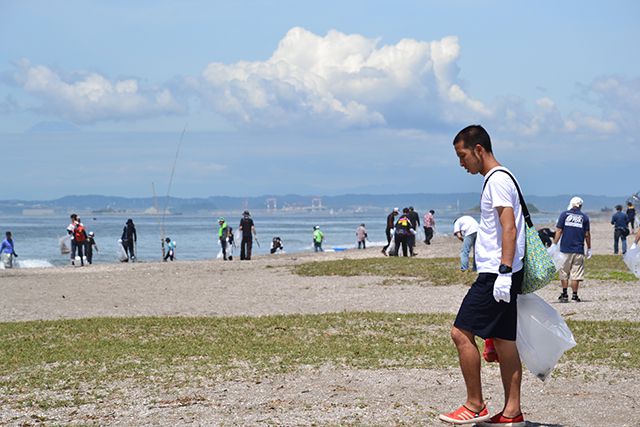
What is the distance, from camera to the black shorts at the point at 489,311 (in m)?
6.04

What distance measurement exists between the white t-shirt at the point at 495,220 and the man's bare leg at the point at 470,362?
44 cm

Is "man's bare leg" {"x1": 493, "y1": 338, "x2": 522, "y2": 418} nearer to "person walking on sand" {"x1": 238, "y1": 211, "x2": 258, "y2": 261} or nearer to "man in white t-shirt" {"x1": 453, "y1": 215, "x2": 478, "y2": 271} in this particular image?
"man in white t-shirt" {"x1": 453, "y1": 215, "x2": 478, "y2": 271}

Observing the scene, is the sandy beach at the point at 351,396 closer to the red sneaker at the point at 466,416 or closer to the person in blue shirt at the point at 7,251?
the red sneaker at the point at 466,416

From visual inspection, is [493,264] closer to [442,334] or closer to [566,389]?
[566,389]

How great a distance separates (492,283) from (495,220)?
0.40 metres

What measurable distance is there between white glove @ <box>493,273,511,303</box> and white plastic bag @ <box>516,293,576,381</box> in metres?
0.39

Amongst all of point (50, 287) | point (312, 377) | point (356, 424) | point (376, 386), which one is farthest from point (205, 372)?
point (50, 287)


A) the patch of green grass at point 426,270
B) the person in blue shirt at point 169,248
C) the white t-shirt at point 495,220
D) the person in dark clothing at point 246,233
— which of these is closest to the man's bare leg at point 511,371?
the white t-shirt at point 495,220

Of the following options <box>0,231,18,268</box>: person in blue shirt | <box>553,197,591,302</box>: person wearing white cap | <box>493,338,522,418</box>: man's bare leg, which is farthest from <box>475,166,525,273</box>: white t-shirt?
<box>0,231,18,268</box>: person in blue shirt

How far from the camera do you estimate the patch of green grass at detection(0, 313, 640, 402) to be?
885 centimetres

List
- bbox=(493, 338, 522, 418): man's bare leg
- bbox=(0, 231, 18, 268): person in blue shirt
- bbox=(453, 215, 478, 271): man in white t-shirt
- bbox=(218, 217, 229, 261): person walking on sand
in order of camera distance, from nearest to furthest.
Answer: bbox=(493, 338, 522, 418): man's bare leg
bbox=(453, 215, 478, 271): man in white t-shirt
bbox=(0, 231, 18, 268): person in blue shirt
bbox=(218, 217, 229, 261): person walking on sand

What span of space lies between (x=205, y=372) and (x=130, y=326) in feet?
12.7

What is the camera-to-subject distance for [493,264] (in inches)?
238

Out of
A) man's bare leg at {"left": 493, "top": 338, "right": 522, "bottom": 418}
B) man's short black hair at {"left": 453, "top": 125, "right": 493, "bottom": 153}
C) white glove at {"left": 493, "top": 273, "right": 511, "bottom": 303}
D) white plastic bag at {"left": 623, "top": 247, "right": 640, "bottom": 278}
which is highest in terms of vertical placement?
man's short black hair at {"left": 453, "top": 125, "right": 493, "bottom": 153}
